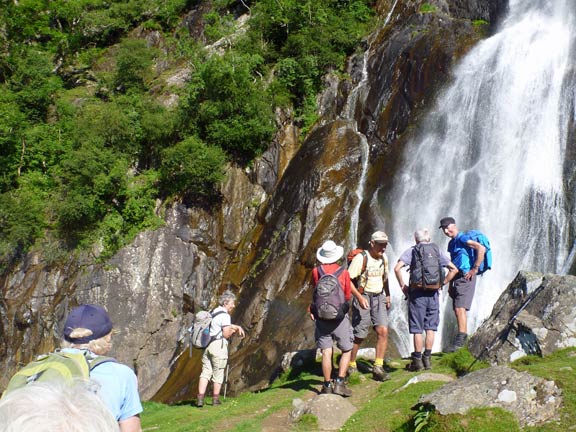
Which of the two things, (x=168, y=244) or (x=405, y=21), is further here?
(x=405, y=21)

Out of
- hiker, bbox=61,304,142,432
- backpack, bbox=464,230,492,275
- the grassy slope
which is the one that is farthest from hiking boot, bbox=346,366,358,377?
hiker, bbox=61,304,142,432

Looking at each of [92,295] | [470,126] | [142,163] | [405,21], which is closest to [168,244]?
[92,295]

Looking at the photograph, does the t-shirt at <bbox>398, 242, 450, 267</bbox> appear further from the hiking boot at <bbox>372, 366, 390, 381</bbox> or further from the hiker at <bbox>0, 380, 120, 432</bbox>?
the hiker at <bbox>0, 380, 120, 432</bbox>

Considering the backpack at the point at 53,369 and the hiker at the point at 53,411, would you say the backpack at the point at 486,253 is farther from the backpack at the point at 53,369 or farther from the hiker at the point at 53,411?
the hiker at the point at 53,411

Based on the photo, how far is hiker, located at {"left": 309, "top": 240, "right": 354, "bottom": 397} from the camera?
6.62 meters

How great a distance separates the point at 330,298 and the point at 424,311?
5.80 feet

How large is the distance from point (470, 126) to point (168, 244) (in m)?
11.3

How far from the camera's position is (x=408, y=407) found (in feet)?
19.2

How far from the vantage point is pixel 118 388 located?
2910mm

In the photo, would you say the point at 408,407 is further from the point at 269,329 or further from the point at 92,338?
the point at 269,329

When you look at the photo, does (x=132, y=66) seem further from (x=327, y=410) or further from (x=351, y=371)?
(x=327, y=410)

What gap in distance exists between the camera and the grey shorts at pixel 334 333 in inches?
269

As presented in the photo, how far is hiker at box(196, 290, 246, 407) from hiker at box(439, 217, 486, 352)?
328 cm

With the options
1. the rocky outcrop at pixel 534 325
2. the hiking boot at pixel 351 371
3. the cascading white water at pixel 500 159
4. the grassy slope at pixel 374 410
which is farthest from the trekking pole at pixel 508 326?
the cascading white water at pixel 500 159
